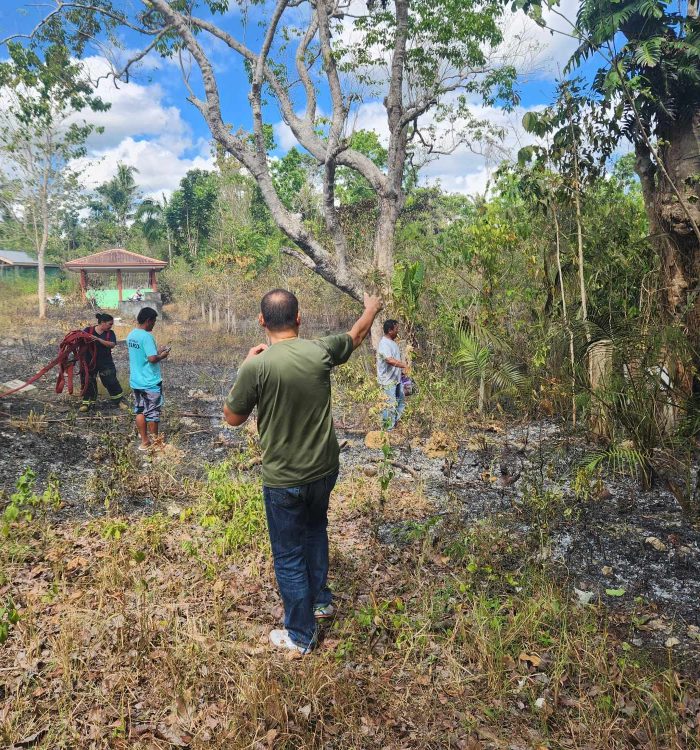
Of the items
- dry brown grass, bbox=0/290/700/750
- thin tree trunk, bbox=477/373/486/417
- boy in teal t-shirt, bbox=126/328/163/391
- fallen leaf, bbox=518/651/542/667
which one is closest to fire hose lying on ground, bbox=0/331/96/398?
boy in teal t-shirt, bbox=126/328/163/391

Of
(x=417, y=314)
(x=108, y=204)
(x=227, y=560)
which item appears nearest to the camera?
(x=227, y=560)

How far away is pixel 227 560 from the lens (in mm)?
3807

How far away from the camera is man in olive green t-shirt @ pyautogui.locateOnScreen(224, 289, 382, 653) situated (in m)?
2.67

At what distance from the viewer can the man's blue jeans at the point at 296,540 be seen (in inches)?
108

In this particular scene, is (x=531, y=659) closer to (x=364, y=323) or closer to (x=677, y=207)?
(x=364, y=323)

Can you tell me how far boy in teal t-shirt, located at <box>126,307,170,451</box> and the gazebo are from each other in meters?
22.4

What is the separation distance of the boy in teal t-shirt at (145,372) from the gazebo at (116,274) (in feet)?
73.6

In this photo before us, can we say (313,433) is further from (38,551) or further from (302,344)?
(38,551)

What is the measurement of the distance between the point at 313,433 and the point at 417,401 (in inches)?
199

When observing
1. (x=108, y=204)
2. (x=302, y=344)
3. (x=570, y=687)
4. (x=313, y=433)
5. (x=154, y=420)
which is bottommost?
(x=570, y=687)

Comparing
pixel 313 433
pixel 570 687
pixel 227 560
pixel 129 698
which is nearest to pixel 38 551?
pixel 227 560

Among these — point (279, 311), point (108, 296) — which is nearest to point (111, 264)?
point (108, 296)

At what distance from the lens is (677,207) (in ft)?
18.8

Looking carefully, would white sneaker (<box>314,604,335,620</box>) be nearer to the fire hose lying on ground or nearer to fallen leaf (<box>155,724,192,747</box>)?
fallen leaf (<box>155,724,192,747</box>)
